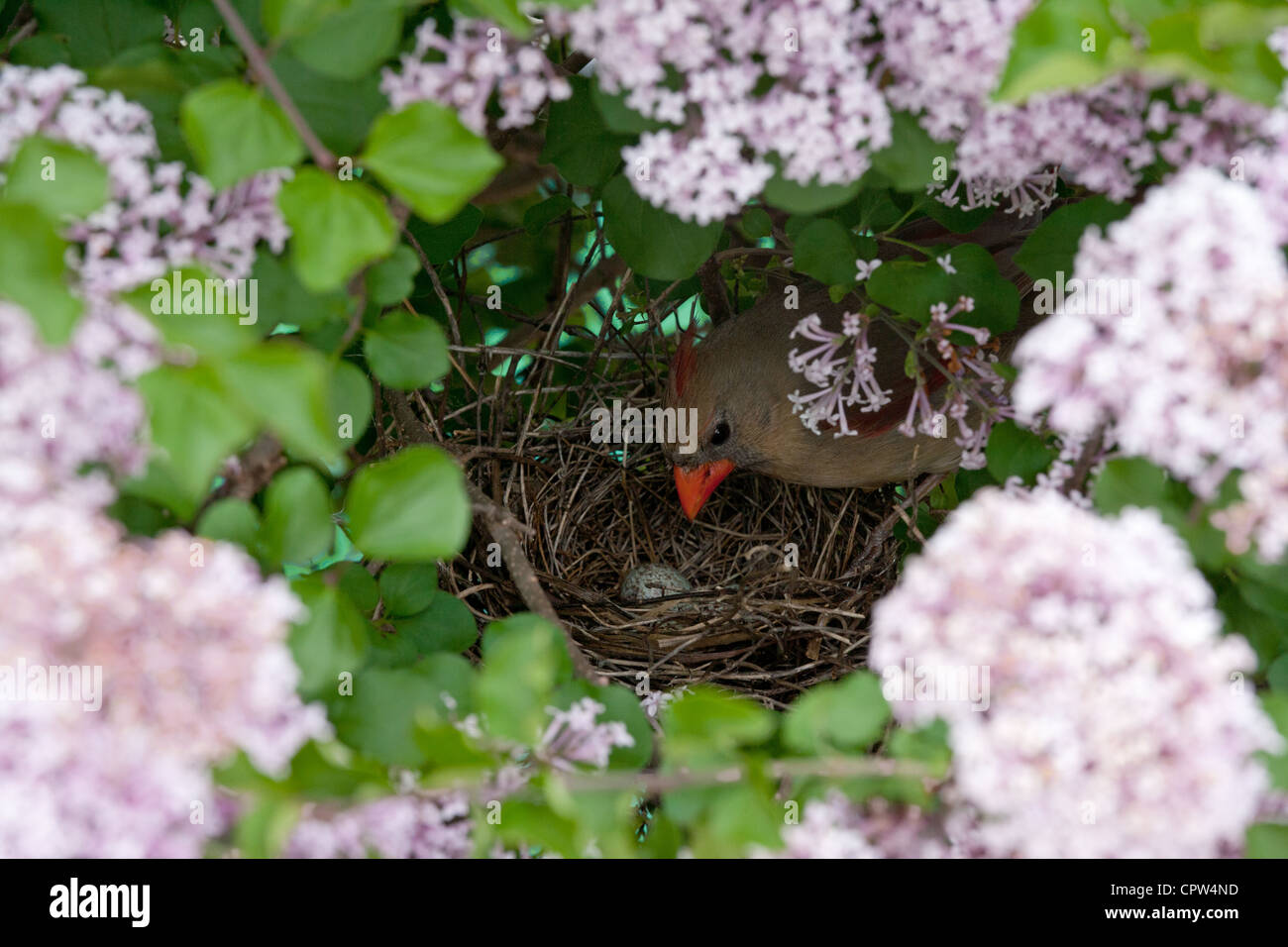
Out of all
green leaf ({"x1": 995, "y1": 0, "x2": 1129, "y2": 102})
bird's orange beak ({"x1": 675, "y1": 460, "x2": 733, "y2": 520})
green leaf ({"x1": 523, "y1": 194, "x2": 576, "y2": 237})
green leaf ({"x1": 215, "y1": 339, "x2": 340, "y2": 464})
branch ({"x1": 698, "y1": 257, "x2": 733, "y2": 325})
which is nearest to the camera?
green leaf ({"x1": 215, "y1": 339, "x2": 340, "y2": 464})

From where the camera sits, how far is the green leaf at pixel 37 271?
643 mm

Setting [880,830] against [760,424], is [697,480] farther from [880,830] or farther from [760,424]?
[880,830]

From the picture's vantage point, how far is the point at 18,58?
0.95 m

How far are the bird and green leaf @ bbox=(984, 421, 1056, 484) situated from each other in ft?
2.66

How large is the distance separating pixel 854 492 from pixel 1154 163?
123 cm

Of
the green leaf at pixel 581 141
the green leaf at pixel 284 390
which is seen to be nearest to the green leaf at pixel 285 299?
the green leaf at pixel 284 390

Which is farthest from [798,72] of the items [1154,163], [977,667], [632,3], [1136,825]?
[1136,825]

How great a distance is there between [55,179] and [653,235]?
65cm

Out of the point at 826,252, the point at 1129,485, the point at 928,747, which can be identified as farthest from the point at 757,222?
the point at 928,747

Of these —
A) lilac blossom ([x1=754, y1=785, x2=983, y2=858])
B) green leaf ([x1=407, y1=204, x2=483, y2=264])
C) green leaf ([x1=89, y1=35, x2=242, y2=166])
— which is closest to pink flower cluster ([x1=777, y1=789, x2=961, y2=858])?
lilac blossom ([x1=754, y1=785, x2=983, y2=858])

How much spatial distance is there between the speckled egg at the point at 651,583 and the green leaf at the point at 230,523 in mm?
1207

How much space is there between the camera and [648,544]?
2.21 metres

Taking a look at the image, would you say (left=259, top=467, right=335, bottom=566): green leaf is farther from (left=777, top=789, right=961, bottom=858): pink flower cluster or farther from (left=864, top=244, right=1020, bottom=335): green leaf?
(left=864, top=244, right=1020, bottom=335): green leaf

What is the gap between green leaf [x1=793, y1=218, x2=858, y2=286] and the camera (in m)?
1.22
